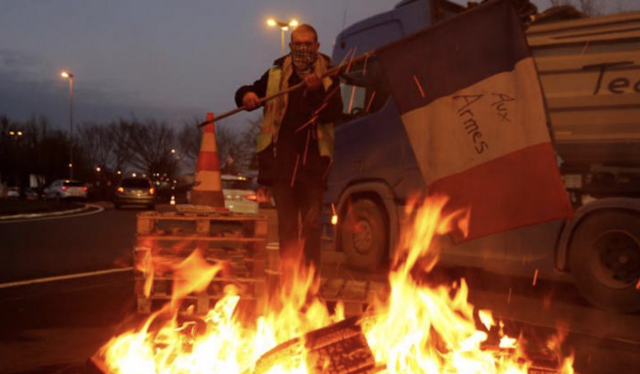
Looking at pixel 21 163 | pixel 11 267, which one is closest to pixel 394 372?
pixel 11 267

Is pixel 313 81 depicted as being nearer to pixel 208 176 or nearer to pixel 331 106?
pixel 331 106

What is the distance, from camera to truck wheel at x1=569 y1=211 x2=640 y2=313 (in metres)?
5.93

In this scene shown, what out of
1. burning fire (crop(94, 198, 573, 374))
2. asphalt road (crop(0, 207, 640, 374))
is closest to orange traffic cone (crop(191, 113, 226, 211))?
asphalt road (crop(0, 207, 640, 374))

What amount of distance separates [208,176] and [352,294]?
443 cm

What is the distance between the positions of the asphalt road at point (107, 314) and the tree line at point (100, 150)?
59430 mm

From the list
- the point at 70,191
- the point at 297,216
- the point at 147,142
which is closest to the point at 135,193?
the point at 70,191

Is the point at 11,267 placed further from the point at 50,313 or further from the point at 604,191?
the point at 604,191

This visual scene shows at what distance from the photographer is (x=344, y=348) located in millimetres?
3170

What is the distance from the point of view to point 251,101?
4570 mm

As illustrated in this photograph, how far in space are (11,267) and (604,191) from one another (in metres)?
7.81

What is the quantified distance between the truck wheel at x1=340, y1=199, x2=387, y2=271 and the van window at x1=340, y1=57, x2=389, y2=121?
49.0 inches

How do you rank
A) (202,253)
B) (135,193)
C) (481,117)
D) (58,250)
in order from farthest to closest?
1. (135,193)
2. (58,250)
3. (202,253)
4. (481,117)

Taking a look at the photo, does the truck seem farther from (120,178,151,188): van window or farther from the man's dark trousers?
(120,178,151,188): van window

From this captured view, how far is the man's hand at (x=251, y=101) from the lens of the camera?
15.0ft
